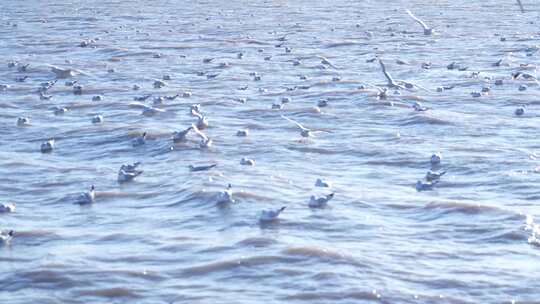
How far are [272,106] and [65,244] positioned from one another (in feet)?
40.6

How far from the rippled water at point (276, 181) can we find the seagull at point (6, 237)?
21 cm

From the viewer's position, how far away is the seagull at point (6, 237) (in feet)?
56.4

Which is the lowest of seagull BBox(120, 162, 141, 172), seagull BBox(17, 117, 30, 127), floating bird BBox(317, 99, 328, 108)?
seagull BBox(17, 117, 30, 127)

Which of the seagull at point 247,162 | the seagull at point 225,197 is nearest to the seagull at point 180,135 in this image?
the seagull at point 247,162

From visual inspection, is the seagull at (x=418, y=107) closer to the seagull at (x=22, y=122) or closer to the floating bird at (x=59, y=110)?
the floating bird at (x=59, y=110)

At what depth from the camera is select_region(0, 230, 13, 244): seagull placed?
17.2m

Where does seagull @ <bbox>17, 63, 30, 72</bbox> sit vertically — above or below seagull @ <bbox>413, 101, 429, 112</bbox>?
below

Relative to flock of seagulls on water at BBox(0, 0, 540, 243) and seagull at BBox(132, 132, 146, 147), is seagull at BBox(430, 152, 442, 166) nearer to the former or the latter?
flock of seagulls on water at BBox(0, 0, 540, 243)

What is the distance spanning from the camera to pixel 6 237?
17.3 metres

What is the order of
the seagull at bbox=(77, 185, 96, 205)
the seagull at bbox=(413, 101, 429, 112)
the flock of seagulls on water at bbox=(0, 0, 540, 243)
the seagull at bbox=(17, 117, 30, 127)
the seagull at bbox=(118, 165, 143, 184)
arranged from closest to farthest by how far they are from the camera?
the flock of seagulls on water at bbox=(0, 0, 540, 243), the seagull at bbox=(77, 185, 96, 205), the seagull at bbox=(118, 165, 143, 184), the seagull at bbox=(17, 117, 30, 127), the seagull at bbox=(413, 101, 429, 112)

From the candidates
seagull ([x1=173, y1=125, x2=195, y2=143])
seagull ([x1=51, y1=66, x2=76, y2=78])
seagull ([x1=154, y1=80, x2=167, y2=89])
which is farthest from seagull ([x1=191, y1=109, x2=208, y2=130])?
seagull ([x1=51, y1=66, x2=76, y2=78])

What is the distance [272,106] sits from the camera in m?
29.0

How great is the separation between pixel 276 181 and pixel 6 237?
5451mm

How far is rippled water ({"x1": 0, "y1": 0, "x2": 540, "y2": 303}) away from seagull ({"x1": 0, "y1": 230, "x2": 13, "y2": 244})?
0.68 ft
